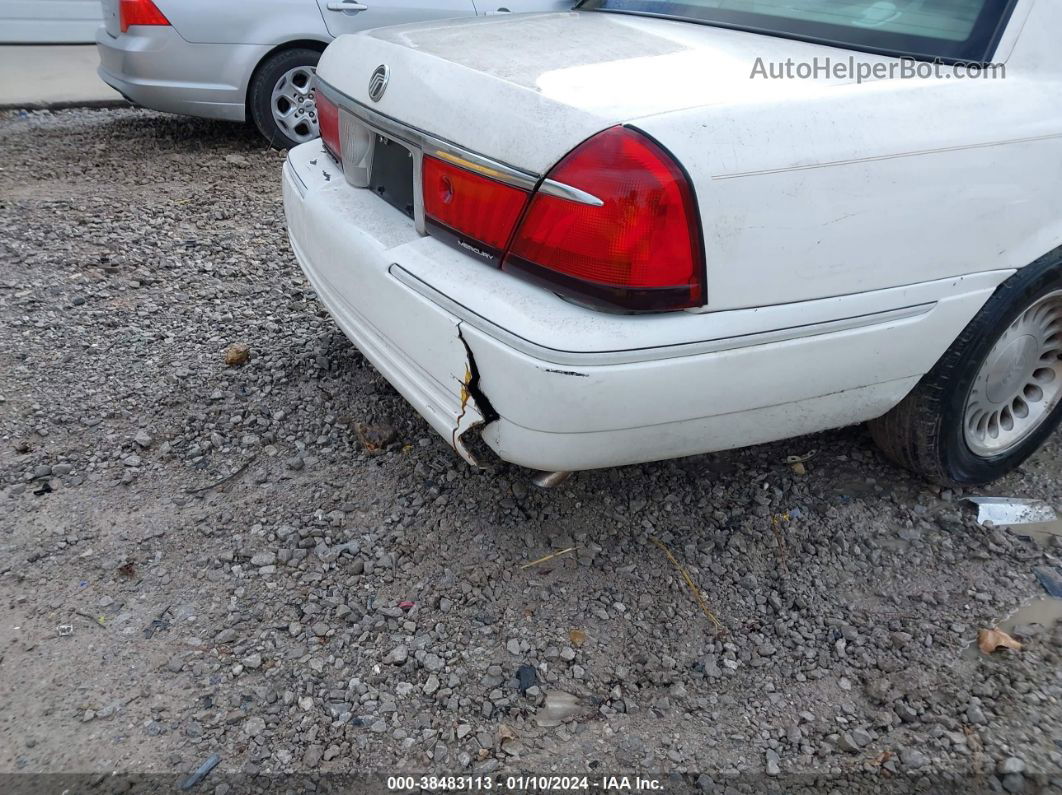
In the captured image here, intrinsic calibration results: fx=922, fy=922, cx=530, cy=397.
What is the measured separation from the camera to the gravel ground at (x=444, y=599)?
202 cm

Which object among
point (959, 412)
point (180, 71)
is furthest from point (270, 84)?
point (959, 412)

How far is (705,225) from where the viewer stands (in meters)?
1.94

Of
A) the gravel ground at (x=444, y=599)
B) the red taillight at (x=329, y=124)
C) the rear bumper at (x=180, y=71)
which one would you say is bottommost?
the gravel ground at (x=444, y=599)

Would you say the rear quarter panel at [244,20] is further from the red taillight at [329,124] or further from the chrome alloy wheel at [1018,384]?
the chrome alloy wheel at [1018,384]

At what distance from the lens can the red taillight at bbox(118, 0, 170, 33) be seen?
558 cm

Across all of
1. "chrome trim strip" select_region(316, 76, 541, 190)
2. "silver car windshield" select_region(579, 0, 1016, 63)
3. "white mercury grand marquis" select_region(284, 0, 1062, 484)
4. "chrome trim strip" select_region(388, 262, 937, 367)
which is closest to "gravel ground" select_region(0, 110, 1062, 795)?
"white mercury grand marquis" select_region(284, 0, 1062, 484)

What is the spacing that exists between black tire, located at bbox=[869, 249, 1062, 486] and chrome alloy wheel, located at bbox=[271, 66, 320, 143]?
450 cm

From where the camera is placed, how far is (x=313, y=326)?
3.70 metres

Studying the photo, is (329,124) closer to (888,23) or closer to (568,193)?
(568,193)

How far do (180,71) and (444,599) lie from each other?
463cm

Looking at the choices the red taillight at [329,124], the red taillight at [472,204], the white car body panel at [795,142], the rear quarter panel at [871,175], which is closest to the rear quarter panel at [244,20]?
the red taillight at [329,124]

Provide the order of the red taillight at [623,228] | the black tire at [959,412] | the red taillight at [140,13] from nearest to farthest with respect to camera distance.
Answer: the red taillight at [623,228] < the black tire at [959,412] < the red taillight at [140,13]

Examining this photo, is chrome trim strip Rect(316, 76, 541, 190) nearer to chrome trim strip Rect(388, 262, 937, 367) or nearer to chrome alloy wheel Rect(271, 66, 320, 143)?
chrome trim strip Rect(388, 262, 937, 367)

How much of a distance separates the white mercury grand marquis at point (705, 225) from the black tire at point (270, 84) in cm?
362
